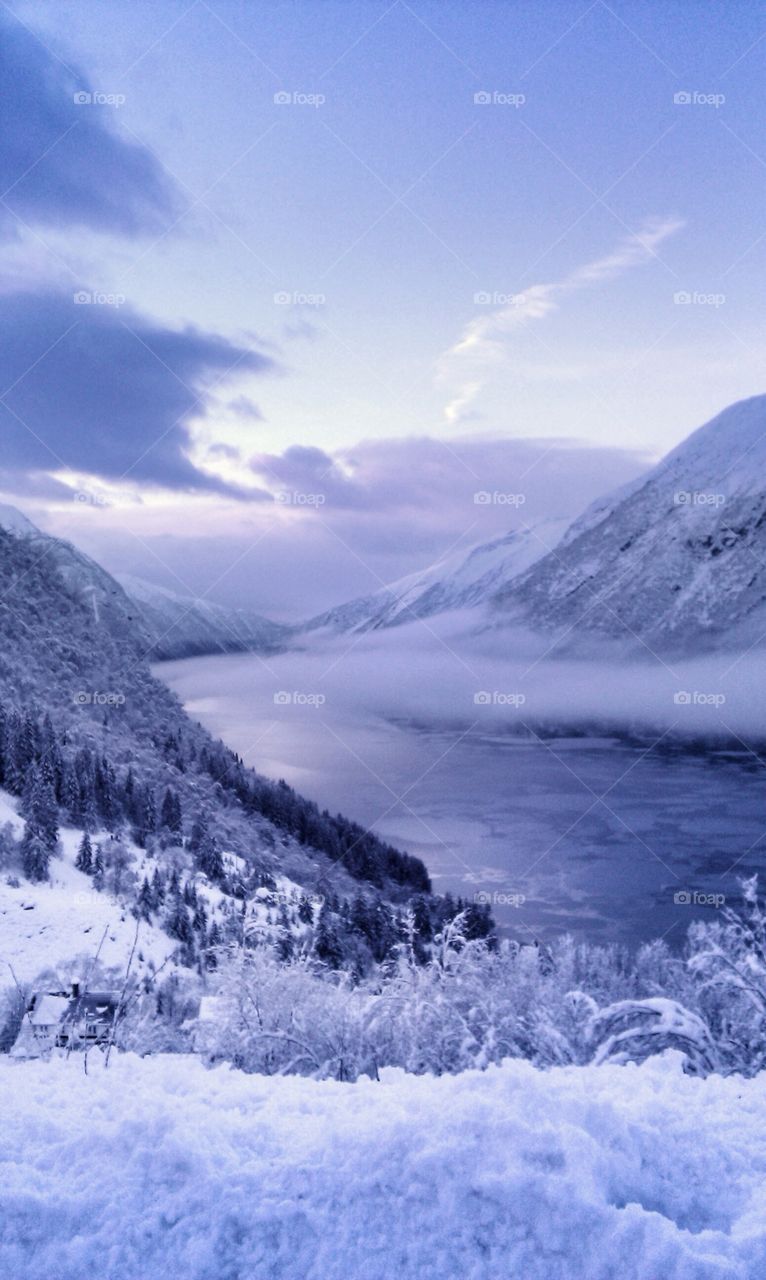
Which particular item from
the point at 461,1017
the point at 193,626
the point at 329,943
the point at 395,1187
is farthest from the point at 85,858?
the point at 395,1187

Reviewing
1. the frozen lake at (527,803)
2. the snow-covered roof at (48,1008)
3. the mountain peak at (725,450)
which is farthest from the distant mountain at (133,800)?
the mountain peak at (725,450)

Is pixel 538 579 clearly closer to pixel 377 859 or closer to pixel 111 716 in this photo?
pixel 377 859

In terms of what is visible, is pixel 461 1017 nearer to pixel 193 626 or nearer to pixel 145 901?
pixel 145 901

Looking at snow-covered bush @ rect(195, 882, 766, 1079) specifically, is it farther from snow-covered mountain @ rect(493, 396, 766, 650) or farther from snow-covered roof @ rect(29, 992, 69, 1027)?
snow-covered mountain @ rect(493, 396, 766, 650)

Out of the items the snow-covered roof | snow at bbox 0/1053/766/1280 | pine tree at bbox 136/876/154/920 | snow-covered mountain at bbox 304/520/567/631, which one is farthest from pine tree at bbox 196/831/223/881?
snow at bbox 0/1053/766/1280

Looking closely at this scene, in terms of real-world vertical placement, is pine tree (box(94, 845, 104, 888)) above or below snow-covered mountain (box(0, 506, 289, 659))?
below

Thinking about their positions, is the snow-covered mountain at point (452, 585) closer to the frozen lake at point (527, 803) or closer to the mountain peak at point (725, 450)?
the frozen lake at point (527, 803)
